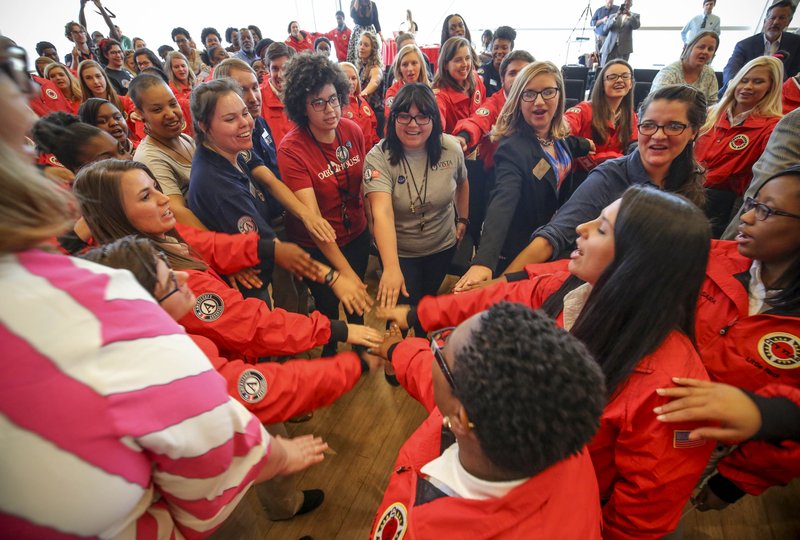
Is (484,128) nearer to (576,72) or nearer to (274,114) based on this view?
(274,114)

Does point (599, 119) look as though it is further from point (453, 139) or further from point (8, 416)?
point (8, 416)

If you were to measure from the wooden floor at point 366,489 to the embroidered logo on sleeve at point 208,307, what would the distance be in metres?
0.82

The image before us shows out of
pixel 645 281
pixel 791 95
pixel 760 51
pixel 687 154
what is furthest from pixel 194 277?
pixel 760 51

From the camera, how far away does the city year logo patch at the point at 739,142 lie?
2270 mm

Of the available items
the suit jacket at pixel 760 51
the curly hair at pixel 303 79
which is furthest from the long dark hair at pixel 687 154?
the suit jacket at pixel 760 51

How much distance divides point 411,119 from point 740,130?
2259 mm

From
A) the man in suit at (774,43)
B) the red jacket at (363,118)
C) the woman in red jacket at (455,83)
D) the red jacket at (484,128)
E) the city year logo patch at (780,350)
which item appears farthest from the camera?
the man in suit at (774,43)

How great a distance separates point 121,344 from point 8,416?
129 millimetres

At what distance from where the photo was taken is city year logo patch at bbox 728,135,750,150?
2.27 metres

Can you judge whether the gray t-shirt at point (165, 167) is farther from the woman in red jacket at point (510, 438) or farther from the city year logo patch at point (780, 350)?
the city year logo patch at point (780, 350)

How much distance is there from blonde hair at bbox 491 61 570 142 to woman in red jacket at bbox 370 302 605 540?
179 centimetres

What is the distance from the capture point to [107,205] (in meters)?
1.29

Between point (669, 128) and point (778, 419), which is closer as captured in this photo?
point (778, 419)

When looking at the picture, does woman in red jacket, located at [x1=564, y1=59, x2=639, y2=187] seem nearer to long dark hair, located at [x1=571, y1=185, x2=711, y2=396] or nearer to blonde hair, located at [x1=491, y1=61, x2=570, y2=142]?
blonde hair, located at [x1=491, y1=61, x2=570, y2=142]
